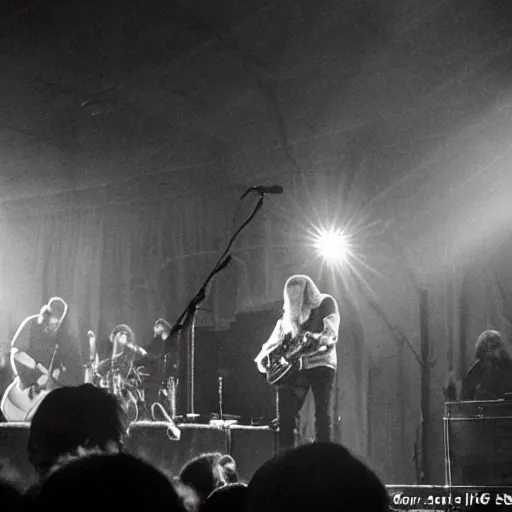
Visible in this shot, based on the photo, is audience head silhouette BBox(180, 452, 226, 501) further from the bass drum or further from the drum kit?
the bass drum

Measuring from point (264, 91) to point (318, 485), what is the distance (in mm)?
7525

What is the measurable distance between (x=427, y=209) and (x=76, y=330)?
5.04 meters

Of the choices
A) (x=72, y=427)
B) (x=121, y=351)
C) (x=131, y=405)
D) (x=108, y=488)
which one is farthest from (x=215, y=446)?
(x=108, y=488)

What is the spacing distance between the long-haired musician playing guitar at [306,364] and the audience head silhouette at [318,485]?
541 cm

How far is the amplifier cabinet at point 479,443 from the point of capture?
15.9ft

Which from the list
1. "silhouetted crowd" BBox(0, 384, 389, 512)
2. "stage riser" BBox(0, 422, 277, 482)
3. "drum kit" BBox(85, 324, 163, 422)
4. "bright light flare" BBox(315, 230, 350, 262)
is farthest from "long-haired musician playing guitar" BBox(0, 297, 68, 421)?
"silhouetted crowd" BBox(0, 384, 389, 512)

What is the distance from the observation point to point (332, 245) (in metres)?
9.33

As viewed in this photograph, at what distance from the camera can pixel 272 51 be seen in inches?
297

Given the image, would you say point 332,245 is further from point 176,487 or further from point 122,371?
point 176,487

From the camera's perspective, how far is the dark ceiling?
22.9 ft

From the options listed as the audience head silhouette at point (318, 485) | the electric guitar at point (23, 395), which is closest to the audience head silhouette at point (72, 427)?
the audience head silhouette at point (318, 485)

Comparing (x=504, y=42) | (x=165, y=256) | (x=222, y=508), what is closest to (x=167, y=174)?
(x=165, y=256)

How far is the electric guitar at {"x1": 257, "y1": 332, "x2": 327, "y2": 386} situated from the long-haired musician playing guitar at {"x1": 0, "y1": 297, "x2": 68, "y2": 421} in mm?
3358

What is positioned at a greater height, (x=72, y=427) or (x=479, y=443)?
(x=72, y=427)
